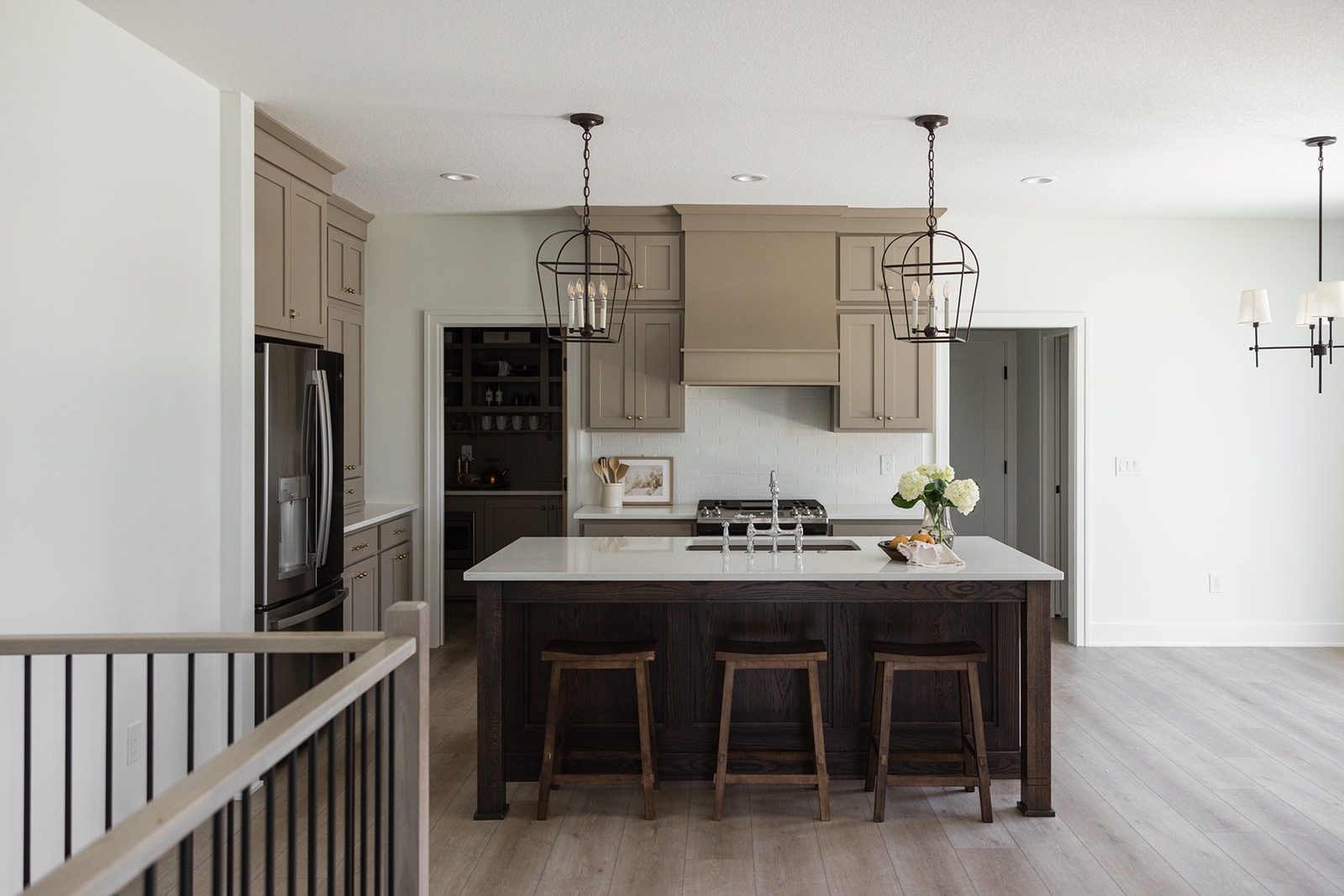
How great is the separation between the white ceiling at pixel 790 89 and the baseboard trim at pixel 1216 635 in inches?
97.0

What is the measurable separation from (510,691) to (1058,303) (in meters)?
4.02

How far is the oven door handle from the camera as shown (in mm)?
3629

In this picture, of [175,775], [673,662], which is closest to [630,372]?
[673,662]

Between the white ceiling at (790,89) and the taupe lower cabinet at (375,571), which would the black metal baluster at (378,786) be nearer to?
the white ceiling at (790,89)

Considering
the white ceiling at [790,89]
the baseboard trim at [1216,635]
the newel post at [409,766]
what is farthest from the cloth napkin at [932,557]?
the baseboard trim at [1216,635]

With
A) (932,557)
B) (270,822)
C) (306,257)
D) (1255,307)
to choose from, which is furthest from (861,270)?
(270,822)

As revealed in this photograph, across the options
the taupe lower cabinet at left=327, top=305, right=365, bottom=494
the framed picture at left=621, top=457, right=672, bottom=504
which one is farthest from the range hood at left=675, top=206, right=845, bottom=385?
the taupe lower cabinet at left=327, top=305, right=365, bottom=494

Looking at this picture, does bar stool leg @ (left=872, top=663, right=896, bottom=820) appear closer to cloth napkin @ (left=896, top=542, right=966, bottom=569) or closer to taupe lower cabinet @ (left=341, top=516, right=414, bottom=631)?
cloth napkin @ (left=896, top=542, right=966, bottom=569)

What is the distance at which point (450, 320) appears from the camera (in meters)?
5.69

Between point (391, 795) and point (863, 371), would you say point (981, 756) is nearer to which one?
point (391, 795)

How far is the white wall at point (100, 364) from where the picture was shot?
244 cm

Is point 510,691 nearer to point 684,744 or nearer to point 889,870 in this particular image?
point 684,744

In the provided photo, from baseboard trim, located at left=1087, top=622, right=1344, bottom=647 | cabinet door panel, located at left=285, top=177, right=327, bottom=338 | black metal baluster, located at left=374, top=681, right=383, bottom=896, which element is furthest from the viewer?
baseboard trim, located at left=1087, top=622, right=1344, bottom=647

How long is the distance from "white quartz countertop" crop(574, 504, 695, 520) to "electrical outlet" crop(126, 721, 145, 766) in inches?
104
